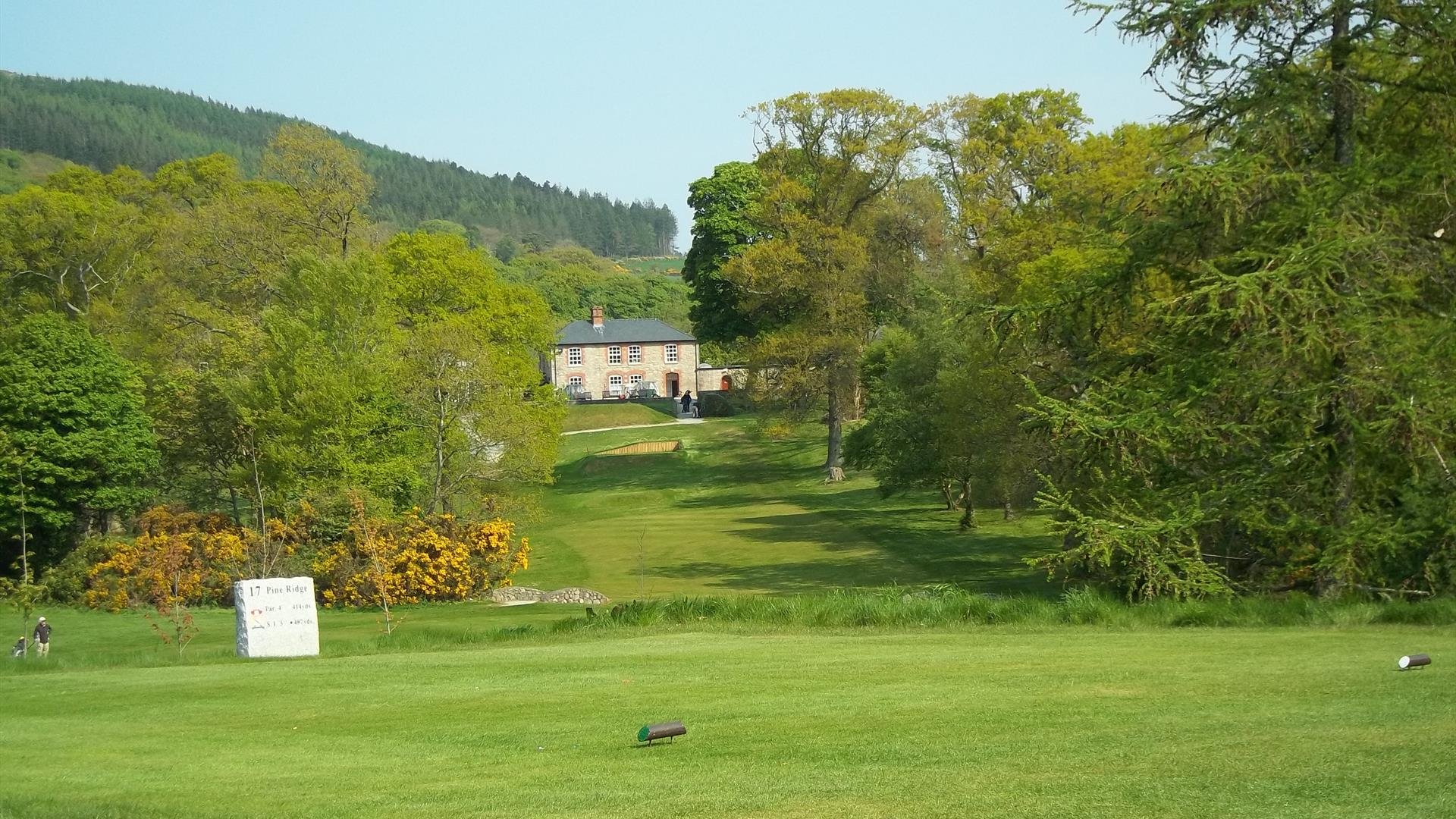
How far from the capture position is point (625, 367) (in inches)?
4449

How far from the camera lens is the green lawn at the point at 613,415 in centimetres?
9238

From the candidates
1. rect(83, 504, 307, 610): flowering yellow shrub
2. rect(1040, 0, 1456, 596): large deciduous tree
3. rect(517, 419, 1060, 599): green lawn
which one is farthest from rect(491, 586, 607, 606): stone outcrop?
rect(1040, 0, 1456, 596): large deciduous tree

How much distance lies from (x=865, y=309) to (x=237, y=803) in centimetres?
6115

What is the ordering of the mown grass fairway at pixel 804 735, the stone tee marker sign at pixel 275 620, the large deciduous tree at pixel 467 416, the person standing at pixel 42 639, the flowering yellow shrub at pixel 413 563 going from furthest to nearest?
1. the large deciduous tree at pixel 467 416
2. the flowering yellow shrub at pixel 413 563
3. the person standing at pixel 42 639
4. the stone tee marker sign at pixel 275 620
5. the mown grass fairway at pixel 804 735

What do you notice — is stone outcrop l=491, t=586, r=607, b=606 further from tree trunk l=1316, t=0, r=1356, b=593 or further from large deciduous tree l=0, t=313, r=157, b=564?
tree trunk l=1316, t=0, r=1356, b=593

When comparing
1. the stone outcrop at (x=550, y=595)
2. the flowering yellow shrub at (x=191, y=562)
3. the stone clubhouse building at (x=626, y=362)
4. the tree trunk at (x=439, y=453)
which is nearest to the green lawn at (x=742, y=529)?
the stone outcrop at (x=550, y=595)

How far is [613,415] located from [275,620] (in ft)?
248

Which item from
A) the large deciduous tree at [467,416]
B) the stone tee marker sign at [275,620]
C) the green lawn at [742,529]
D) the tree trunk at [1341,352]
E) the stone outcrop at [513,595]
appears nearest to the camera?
the stone tee marker sign at [275,620]

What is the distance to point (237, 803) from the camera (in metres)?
8.47

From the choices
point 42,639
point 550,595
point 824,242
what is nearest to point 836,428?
point 824,242

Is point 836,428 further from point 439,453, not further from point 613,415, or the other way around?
point 439,453

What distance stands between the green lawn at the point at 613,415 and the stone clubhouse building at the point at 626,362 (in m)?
11.7

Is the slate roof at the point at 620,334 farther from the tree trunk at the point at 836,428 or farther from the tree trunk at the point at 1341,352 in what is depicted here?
the tree trunk at the point at 1341,352

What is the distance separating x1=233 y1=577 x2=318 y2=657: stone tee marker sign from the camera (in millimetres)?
19641
